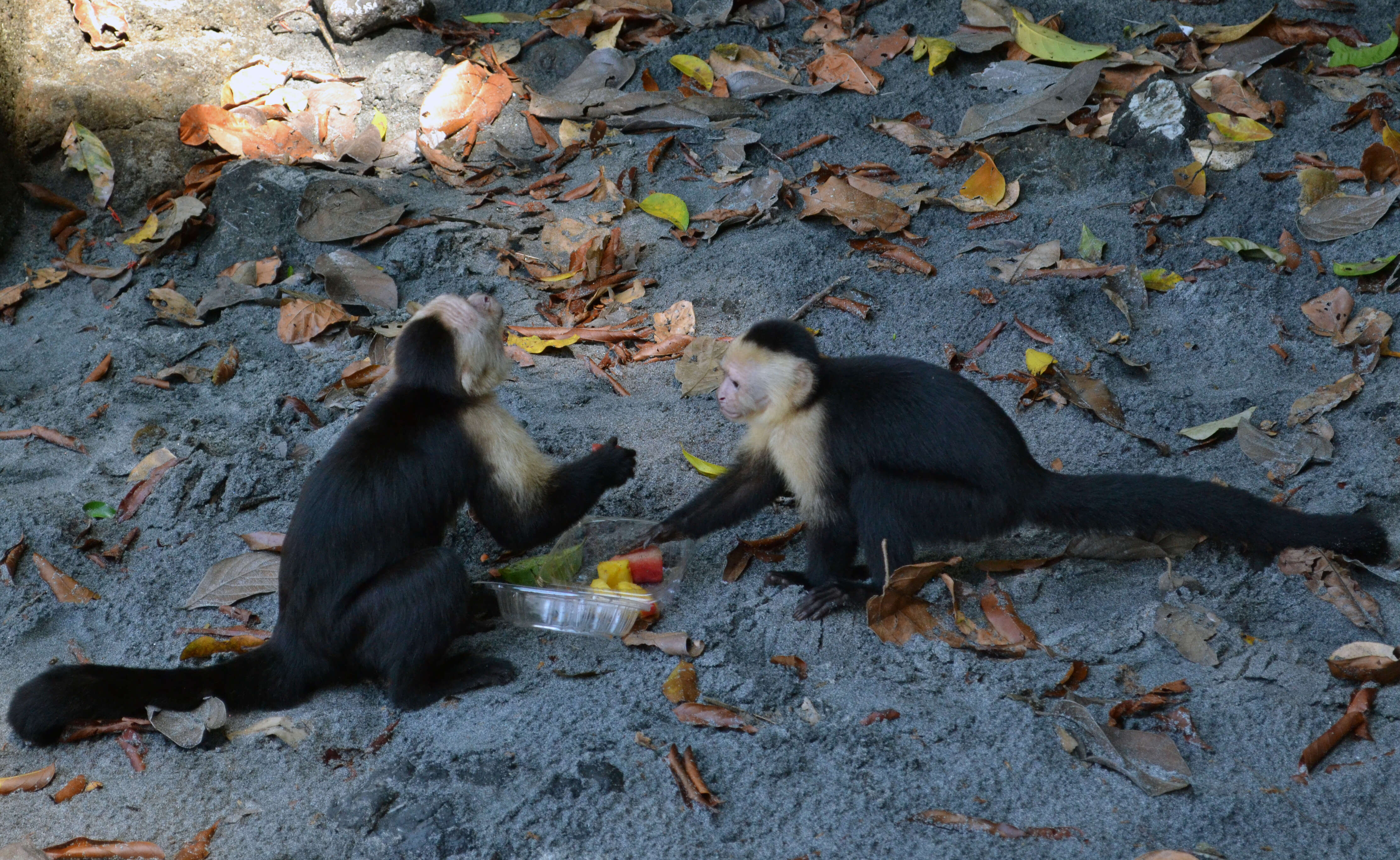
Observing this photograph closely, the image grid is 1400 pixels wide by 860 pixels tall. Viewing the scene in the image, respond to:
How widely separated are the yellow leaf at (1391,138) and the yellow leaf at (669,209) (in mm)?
2373

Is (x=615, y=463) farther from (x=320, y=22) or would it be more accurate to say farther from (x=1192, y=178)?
(x=320, y=22)

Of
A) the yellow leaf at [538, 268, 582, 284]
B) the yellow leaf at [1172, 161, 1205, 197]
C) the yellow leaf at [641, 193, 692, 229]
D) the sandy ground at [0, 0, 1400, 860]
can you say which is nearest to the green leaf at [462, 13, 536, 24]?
the sandy ground at [0, 0, 1400, 860]

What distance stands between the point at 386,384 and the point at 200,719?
89 centimetres

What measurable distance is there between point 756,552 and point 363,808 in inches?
48.0

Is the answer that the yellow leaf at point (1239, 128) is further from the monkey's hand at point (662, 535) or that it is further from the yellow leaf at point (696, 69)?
the monkey's hand at point (662, 535)

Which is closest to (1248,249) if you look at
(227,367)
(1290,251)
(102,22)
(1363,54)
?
(1290,251)

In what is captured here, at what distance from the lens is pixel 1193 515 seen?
2.39 meters

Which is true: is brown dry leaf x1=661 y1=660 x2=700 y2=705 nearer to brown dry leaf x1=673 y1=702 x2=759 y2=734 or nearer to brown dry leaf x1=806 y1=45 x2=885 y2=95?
brown dry leaf x1=673 y1=702 x2=759 y2=734

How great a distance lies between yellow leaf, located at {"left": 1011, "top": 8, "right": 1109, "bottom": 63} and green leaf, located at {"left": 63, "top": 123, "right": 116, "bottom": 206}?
3657 millimetres

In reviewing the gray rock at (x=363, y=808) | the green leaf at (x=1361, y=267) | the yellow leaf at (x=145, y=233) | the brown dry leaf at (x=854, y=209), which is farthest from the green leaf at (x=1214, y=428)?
the yellow leaf at (x=145, y=233)

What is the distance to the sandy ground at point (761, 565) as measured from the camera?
6.12ft

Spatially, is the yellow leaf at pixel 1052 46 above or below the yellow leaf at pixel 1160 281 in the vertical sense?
above

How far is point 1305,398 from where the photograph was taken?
2939mm

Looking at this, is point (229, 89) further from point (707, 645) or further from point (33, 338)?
point (707, 645)
